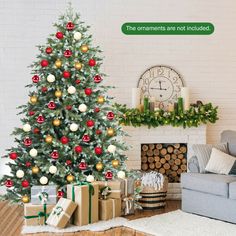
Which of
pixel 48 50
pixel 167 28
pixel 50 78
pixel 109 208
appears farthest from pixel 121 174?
pixel 167 28

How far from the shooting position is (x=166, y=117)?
6875 mm

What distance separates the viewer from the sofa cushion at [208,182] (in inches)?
227

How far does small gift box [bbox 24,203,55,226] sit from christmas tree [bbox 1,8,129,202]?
1.43 ft

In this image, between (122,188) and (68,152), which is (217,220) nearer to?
(122,188)

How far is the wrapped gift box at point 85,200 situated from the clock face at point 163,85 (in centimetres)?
204

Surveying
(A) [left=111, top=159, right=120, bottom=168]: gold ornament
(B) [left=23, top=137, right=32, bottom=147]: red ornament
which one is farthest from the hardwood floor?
(B) [left=23, top=137, right=32, bottom=147]: red ornament

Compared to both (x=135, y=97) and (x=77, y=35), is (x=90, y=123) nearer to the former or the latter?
(x=77, y=35)

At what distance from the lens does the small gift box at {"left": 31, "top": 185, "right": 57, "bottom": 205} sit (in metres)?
5.65

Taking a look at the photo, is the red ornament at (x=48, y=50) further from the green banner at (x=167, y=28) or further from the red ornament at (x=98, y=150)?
the green banner at (x=167, y=28)

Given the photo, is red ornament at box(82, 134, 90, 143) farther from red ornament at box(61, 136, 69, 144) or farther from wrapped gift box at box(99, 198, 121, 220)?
wrapped gift box at box(99, 198, 121, 220)

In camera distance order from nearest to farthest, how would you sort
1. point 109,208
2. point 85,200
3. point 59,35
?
point 85,200 < point 109,208 < point 59,35

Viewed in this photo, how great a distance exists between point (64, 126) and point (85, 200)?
1.01 metres

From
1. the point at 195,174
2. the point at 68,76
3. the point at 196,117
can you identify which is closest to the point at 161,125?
the point at 196,117

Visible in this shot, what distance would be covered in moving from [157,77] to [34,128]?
6.55ft
